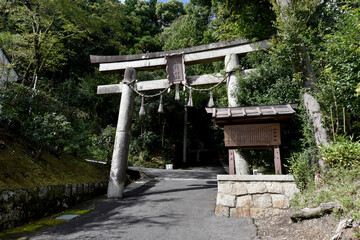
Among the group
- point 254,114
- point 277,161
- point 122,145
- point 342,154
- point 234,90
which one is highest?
point 234,90

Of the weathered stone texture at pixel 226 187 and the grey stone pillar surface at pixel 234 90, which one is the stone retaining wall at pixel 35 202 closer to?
the weathered stone texture at pixel 226 187

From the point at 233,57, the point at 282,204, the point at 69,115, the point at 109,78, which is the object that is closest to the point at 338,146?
the point at 282,204

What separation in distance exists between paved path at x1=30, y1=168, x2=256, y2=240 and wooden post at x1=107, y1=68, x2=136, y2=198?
0.51m

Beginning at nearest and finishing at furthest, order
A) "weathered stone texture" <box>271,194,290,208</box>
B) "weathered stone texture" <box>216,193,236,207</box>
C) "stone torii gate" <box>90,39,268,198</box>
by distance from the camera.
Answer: "weathered stone texture" <box>271,194,290,208</box>
"weathered stone texture" <box>216,193,236,207</box>
"stone torii gate" <box>90,39,268,198</box>

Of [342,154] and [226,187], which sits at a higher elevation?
[342,154]

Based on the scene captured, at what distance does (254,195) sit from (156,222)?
7.20 ft

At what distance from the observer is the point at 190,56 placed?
7.60 metres

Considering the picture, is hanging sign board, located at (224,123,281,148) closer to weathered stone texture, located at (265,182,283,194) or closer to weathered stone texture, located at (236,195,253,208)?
weathered stone texture, located at (265,182,283,194)

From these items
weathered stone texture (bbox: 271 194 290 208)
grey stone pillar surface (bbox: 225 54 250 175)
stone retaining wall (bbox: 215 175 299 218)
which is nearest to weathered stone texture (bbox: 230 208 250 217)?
stone retaining wall (bbox: 215 175 299 218)

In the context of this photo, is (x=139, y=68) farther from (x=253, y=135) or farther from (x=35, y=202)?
(x=35, y=202)

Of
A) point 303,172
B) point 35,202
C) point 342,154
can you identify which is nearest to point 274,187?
point 303,172

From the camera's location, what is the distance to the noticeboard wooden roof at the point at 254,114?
4.90 m

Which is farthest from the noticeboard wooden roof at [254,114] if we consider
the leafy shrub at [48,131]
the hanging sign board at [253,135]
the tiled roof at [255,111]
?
the leafy shrub at [48,131]

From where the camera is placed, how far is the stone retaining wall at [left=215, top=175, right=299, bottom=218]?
182 inches
